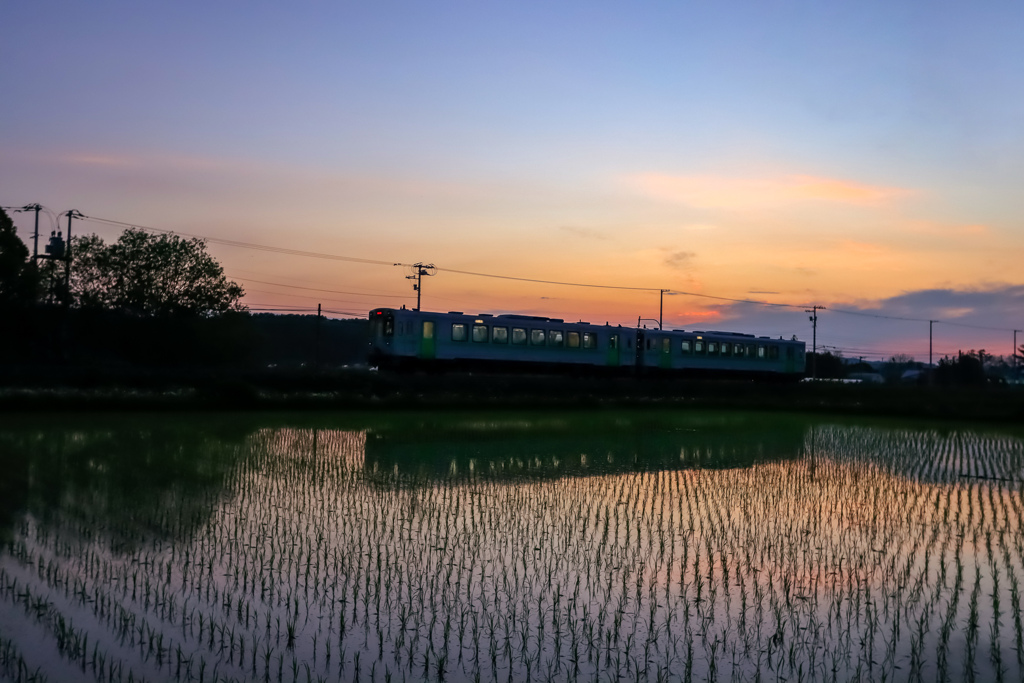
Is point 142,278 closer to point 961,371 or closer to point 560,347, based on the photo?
point 560,347

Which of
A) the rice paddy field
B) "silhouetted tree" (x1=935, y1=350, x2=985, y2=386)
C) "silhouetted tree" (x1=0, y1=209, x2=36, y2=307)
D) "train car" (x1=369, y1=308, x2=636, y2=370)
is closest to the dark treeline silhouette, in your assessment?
"silhouetted tree" (x1=0, y1=209, x2=36, y2=307)

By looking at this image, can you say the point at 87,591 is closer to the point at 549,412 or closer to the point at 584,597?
the point at 584,597

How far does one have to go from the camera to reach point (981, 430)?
27.8 m

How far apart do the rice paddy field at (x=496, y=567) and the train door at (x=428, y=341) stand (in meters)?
17.0

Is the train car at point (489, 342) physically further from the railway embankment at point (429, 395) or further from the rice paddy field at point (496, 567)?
the rice paddy field at point (496, 567)

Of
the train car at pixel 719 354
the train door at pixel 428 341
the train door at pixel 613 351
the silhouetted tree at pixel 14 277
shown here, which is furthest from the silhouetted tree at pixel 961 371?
the silhouetted tree at pixel 14 277

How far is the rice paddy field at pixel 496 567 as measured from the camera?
6.14m

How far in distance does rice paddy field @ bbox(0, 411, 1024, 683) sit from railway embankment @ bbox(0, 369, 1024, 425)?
11.0 meters

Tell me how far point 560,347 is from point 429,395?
937cm

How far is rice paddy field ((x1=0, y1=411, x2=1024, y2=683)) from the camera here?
6.14 m

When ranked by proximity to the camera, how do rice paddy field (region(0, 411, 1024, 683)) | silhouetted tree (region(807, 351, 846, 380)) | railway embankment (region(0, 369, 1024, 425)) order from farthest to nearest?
silhouetted tree (region(807, 351, 846, 380)) → railway embankment (region(0, 369, 1024, 425)) → rice paddy field (region(0, 411, 1024, 683))

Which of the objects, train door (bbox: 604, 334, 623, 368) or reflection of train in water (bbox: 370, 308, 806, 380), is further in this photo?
train door (bbox: 604, 334, 623, 368)

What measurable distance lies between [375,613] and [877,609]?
4.22m

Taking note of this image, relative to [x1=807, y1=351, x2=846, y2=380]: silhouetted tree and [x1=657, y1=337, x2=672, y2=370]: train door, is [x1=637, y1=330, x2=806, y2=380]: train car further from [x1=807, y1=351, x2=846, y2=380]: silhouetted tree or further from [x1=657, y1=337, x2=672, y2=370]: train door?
[x1=807, y1=351, x2=846, y2=380]: silhouetted tree
